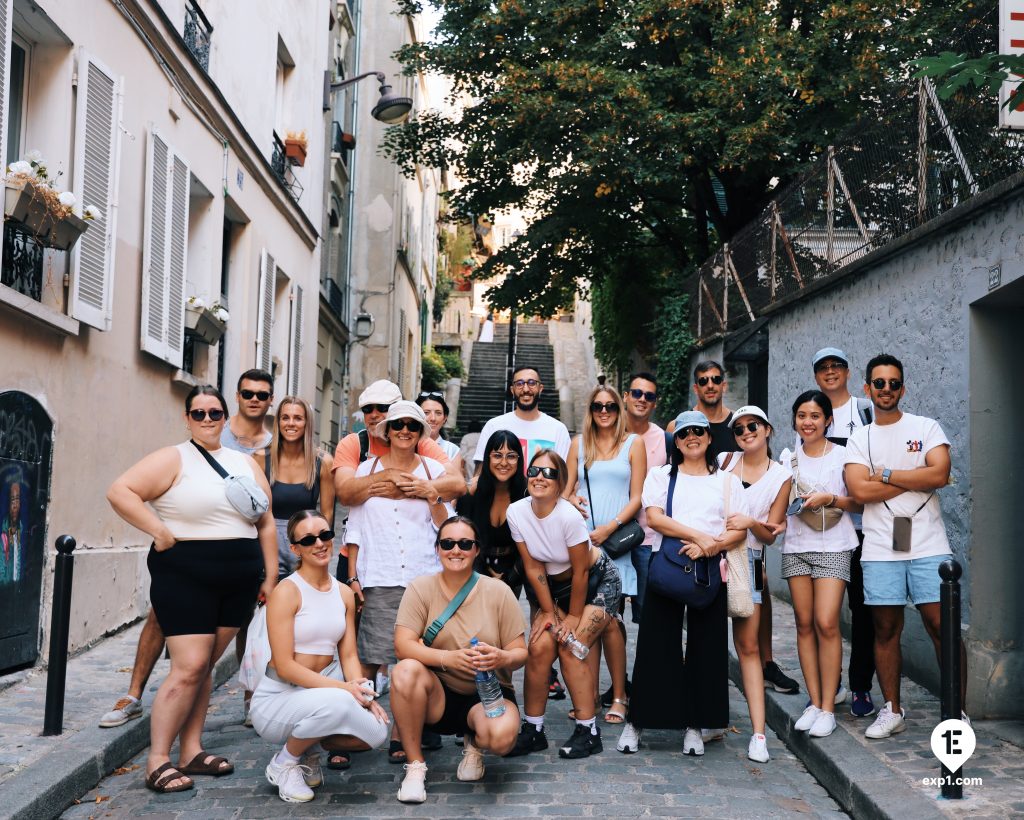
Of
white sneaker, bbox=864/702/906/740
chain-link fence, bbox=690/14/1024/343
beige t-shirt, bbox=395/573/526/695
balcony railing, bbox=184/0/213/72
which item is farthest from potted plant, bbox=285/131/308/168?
white sneaker, bbox=864/702/906/740

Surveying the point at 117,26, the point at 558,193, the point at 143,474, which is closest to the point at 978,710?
the point at 143,474

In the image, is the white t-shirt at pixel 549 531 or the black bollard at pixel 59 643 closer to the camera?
the black bollard at pixel 59 643

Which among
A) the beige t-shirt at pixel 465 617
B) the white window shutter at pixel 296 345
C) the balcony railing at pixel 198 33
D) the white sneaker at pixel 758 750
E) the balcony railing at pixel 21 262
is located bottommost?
the white sneaker at pixel 758 750

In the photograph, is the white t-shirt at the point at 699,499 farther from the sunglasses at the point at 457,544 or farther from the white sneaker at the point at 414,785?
the white sneaker at the point at 414,785

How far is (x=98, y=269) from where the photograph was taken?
8.16m

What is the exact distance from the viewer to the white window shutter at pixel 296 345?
15836 mm

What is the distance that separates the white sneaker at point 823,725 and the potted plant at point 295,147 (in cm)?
1198

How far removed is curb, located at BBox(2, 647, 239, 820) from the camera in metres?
→ 4.46

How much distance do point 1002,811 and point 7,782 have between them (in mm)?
4200

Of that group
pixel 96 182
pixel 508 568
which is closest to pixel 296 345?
pixel 96 182

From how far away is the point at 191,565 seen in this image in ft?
16.6

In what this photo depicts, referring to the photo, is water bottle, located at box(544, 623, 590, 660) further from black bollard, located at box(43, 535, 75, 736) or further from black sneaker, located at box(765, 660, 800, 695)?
black bollard, located at box(43, 535, 75, 736)

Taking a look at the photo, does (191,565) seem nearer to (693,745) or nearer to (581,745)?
(581,745)

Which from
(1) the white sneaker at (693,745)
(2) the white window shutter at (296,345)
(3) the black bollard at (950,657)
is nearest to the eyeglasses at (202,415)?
(1) the white sneaker at (693,745)
